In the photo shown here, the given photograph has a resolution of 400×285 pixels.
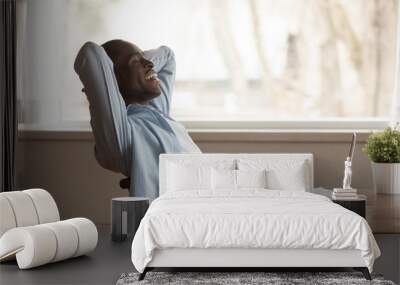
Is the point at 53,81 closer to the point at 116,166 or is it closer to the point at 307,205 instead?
the point at 116,166

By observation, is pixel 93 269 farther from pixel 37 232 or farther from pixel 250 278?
pixel 250 278

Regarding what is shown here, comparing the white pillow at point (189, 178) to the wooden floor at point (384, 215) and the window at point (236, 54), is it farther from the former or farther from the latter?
the wooden floor at point (384, 215)

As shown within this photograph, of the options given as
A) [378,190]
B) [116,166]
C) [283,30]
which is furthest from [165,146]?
[378,190]

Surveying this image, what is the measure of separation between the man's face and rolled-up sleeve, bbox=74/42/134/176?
117mm

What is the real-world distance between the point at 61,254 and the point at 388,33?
13.8 feet

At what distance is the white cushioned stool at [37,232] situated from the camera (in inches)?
209

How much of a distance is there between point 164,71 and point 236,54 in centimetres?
79

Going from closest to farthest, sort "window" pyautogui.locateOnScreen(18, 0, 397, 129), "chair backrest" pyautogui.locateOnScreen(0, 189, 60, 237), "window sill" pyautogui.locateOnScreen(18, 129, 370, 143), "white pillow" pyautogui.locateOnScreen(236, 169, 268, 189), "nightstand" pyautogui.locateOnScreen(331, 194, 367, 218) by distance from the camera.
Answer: "chair backrest" pyautogui.locateOnScreen(0, 189, 60, 237) → "nightstand" pyautogui.locateOnScreen(331, 194, 367, 218) → "white pillow" pyautogui.locateOnScreen(236, 169, 268, 189) → "window sill" pyautogui.locateOnScreen(18, 129, 370, 143) → "window" pyautogui.locateOnScreen(18, 0, 397, 129)

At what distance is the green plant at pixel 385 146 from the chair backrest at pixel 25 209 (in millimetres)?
3207

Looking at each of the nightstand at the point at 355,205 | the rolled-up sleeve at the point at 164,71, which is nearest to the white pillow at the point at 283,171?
the nightstand at the point at 355,205

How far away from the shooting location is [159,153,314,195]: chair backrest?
273 inches

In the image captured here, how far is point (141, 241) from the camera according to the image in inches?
198

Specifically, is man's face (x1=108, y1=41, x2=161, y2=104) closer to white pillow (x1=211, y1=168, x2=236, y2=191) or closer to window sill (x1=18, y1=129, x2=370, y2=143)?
window sill (x1=18, y1=129, x2=370, y2=143)

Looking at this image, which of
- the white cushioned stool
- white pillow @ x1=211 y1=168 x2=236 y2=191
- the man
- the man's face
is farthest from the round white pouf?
the man's face
